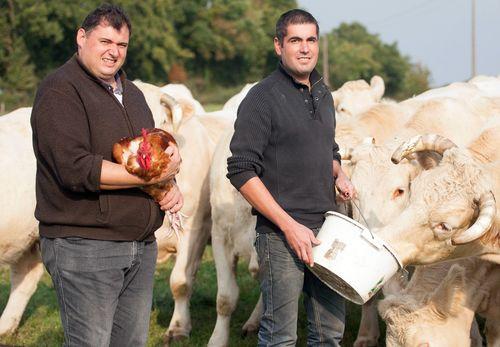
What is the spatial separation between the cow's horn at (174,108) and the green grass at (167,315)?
1.93 meters

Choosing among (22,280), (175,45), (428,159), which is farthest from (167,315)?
(175,45)

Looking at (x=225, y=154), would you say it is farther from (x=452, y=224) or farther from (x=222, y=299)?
(x=452, y=224)

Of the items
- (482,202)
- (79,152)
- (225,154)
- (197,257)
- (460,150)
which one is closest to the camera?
(79,152)

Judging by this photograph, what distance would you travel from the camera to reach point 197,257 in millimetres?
8500

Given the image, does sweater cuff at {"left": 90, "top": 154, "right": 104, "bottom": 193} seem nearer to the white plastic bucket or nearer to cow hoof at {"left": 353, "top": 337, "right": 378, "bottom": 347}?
the white plastic bucket

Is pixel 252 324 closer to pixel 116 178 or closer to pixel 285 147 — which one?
pixel 285 147

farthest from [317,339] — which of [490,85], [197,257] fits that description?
[490,85]

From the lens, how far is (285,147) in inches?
183

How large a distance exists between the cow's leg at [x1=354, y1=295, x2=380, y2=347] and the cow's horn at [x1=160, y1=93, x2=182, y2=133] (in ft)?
7.81

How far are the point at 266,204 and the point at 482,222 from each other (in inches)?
44.9

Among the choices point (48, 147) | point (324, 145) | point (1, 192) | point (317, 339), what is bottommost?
point (317, 339)

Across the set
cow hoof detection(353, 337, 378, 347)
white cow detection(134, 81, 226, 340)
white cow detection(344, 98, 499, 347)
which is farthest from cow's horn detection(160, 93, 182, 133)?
cow hoof detection(353, 337, 378, 347)

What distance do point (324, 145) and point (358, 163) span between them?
170 cm

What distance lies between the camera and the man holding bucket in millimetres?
4613
